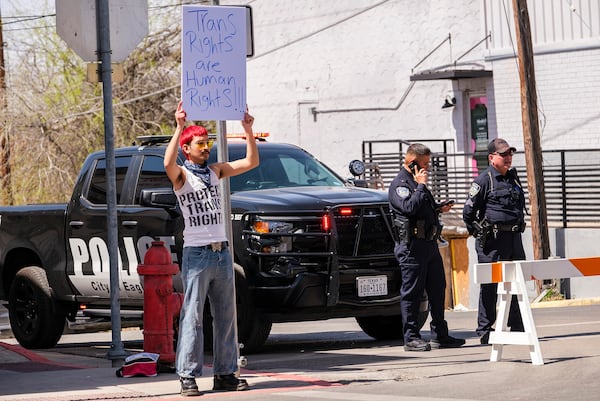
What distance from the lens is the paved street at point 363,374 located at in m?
8.96

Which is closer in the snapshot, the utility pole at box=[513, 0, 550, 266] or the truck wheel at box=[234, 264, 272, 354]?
the truck wheel at box=[234, 264, 272, 354]

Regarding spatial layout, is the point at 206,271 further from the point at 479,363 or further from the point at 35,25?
the point at 35,25

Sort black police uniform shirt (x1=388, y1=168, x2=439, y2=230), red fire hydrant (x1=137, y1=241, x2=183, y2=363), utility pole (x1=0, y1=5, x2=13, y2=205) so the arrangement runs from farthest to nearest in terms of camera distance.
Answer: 1. utility pole (x1=0, y1=5, x2=13, y2=205)
2. black police uniform shirt (x1=388, y1=168, x2=439, y2=230)
3. red fire hydrant (x1=137, y1=241, x2=183, y2=363)

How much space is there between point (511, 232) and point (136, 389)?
412cm

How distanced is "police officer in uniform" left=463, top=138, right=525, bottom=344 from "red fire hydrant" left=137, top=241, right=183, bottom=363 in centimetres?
299

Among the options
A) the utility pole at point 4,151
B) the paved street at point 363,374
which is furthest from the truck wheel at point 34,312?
the utility pole at point 4,151

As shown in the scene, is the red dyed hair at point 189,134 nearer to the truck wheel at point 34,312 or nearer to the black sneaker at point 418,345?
the black sneaker at point 418,345

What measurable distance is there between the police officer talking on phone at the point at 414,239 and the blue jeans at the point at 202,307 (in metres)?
2.68

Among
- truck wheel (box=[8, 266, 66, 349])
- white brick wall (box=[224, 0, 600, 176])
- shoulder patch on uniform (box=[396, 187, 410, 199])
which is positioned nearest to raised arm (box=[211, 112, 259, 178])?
shoulder patch on uniform (box=[396, 187, 410, 199])

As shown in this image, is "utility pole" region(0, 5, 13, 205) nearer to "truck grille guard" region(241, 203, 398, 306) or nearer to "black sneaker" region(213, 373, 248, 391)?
"truck grille guard" region(241, 203, 398, 306)

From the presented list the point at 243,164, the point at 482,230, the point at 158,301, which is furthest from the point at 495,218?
the point at 243,164

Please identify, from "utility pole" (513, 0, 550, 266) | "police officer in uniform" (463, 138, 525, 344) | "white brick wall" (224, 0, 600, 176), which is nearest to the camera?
"police officer in uniform" (463, 138, 525, 344)

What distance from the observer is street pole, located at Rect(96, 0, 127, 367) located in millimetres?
11109

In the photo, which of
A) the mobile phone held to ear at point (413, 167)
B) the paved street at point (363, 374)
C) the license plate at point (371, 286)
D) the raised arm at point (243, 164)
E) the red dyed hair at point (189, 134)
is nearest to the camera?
the paved street at point (363, 374)
